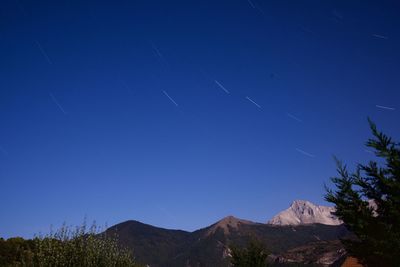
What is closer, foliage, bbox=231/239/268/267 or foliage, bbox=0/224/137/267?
foliage, bbox=0/224/137/267

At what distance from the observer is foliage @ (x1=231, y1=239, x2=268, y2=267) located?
29266 mm

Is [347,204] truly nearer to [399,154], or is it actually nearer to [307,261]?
[399,154]

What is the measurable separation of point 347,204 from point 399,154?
3.63 m

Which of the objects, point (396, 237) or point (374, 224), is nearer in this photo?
point (396, 237)

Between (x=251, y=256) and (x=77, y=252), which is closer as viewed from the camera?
(x=77, y=252)

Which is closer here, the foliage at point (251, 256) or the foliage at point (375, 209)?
the foliage at point (375, 209)

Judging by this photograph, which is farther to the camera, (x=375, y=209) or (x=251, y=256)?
(x=251, y=256)

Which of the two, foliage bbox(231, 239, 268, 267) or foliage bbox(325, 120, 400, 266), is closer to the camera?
foliage bbox(325, 120, 400, 266)

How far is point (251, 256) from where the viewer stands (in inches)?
1161

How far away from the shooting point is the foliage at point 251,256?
2927 cm

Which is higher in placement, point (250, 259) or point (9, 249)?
point (9, 249)

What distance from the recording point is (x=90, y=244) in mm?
21141

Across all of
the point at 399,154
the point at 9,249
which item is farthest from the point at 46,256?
the point at 9,249

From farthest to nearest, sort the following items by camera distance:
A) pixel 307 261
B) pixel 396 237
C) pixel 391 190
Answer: pixel 307 261, pixel 391 190, pixel 396 237
